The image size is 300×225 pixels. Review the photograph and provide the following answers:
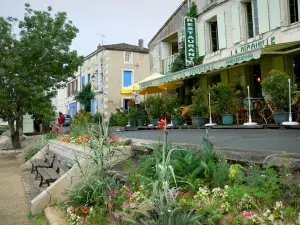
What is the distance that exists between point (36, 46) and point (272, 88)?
35.7 ft

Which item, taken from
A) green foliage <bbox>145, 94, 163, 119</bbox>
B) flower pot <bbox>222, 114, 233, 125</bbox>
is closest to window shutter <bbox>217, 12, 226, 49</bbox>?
green foliage <bbox>145, 94, 163, 119</bbox>

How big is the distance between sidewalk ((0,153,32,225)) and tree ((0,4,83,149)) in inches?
232

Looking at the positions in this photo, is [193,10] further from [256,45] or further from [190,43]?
[256,45]

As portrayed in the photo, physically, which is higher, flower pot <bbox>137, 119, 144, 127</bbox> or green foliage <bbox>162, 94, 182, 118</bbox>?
green foliage <bbox>162, 94, 182, 118</bbox>

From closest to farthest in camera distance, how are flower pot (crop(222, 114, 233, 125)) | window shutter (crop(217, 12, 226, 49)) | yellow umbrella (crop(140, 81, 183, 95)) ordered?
flower pot (crop(222, 114, 233, 125))
window shutter (crop(217, 12, 226, 49))
yellow umbrella (crop(140, 81, 183, 95))

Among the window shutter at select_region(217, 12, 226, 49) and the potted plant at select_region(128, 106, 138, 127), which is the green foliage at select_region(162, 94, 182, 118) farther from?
the window shutter at select_region(217, 12, 226, 49)

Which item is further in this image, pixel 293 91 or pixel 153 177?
pixel 293 91

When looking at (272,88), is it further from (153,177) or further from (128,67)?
(128,67)

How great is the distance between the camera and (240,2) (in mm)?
11766

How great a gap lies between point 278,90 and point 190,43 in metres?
6.82

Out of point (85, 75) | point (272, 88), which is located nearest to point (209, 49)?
point (272, 88)

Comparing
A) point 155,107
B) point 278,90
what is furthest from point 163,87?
point 278,90

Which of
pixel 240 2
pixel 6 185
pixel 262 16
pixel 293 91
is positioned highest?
pixel 240 2

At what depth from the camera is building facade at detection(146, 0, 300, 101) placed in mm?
9758
